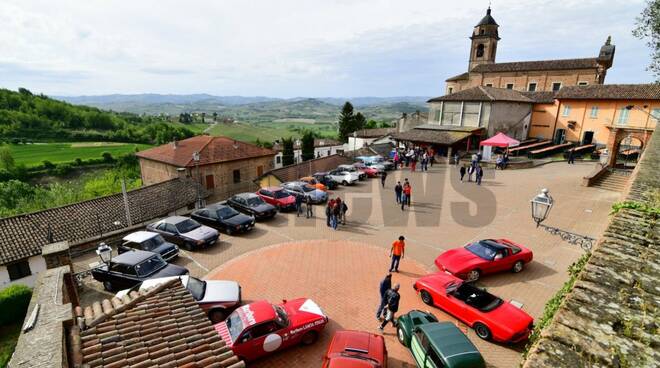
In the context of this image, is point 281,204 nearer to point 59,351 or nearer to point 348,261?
point 348,261

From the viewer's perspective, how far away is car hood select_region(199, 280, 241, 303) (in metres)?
9.55

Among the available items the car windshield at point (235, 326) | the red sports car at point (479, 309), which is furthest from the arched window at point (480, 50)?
the car windshield at point (235, 326)

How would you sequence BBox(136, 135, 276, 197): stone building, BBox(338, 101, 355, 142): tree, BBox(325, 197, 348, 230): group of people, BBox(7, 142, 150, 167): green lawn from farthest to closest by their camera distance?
1. BBox(7, 142, 150, 167): green lawn
2. BBox(338, 101, 355, 142): tree
3. BBox(136, 135, 276, 197): stone building
4. BBox(325, 197, 348, 230): group of people

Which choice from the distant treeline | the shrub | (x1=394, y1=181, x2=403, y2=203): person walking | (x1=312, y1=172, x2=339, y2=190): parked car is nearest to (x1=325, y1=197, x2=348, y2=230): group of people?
(x1=394, y1=181, x2=403, y2=203): person walking

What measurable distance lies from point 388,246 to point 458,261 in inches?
142

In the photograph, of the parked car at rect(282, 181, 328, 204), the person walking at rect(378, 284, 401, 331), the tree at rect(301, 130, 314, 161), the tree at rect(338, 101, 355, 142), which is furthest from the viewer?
the tree at rect(338, 101, 355, 142)

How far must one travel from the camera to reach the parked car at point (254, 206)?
701 inches

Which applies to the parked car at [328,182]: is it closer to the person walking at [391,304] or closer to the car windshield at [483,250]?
the car windshield at [483,250]

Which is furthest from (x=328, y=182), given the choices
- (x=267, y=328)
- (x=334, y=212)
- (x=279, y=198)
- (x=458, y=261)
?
(x=267, y=328)

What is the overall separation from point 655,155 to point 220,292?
14.2 metres

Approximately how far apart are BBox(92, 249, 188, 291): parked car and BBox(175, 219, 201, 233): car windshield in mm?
3068

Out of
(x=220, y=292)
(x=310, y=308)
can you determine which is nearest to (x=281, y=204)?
(x=220, y=292)

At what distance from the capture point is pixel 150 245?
13.5 metres

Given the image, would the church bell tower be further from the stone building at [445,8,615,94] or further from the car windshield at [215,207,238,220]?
the car windshield at [215,207,238,220]
